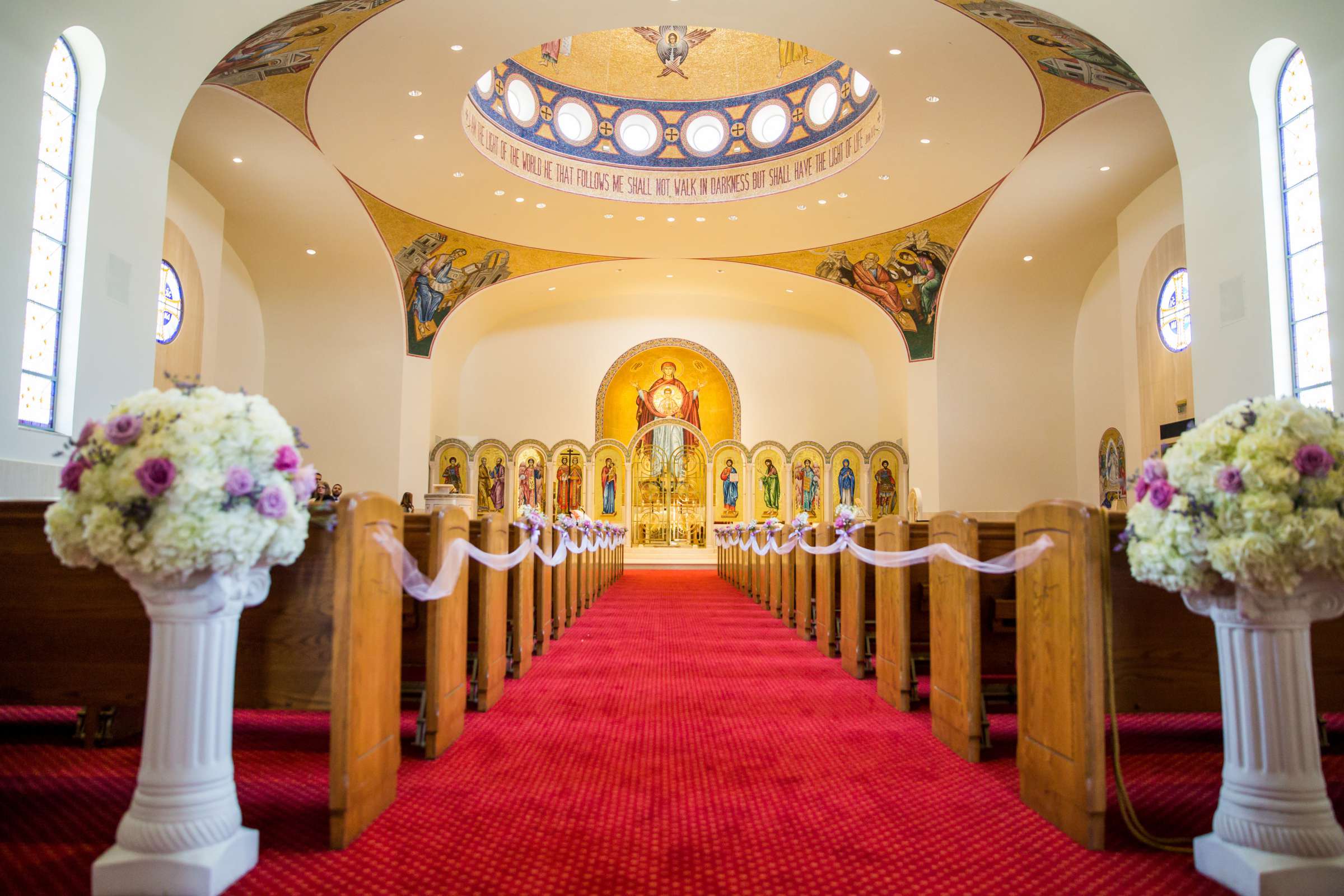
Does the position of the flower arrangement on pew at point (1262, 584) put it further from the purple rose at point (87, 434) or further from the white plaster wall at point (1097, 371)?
the white plaster wall at point (1097, 371)

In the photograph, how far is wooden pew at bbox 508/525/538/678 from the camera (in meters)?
5.68

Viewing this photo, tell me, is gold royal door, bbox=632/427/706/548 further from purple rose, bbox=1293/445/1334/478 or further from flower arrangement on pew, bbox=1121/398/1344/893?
purple rose, bbox=1293/445/1334/478

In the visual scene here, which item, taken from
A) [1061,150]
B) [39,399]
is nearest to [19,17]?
[39,399]

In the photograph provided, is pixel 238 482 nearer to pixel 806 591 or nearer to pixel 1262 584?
pixel 1262 584

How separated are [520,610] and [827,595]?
246 centimetres

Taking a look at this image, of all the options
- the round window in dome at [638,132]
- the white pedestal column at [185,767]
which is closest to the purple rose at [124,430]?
the white pedestal column at [185,767]

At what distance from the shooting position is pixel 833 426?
20.8 metres

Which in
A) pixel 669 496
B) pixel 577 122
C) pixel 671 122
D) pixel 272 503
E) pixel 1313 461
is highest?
pixel 671 122

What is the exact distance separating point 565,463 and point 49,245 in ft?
43.5

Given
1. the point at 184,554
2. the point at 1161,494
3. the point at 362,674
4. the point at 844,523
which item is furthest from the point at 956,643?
the point at 184,554

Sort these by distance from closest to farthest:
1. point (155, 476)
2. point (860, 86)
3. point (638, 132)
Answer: point (155, 476) → point (860, 86) → point (638, 132)

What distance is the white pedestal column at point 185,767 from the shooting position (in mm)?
2422

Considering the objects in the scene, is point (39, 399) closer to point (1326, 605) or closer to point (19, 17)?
point (19, 17)

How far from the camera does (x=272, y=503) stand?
2.53 m
